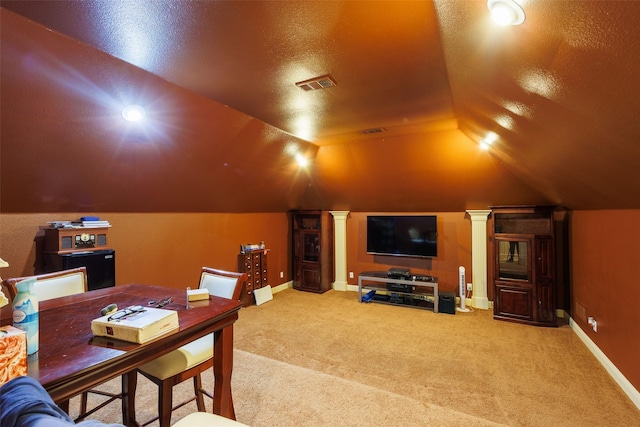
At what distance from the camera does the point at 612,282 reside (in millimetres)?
2793

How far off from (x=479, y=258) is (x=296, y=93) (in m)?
4.01

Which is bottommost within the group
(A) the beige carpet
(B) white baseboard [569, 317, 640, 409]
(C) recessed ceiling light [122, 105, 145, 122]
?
(A) the beige carpet

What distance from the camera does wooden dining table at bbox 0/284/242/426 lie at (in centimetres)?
105

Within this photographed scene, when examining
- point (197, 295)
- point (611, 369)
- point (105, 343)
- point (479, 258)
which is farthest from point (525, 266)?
point (105, 343)

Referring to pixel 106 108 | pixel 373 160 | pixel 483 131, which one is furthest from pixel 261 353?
pixel 483 131

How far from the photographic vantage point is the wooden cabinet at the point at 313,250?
19.1 ft

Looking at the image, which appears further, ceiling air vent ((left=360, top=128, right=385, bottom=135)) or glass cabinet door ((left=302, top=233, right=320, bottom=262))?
glass cabinet door ((left=302, top=233, right=320, bottom=262))

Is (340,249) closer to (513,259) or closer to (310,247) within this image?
(310,247)

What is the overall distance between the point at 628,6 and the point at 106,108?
3.02 m

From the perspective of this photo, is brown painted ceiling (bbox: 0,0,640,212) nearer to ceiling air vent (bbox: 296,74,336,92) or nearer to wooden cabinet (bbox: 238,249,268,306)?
ceiling air vent (bbox: 296,74,336,92)

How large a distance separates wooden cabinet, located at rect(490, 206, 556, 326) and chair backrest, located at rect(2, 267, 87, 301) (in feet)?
15.7

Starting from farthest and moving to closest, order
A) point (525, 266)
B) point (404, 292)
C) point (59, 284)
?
point (404, 292)
point (525, 266)
point (59, 284)

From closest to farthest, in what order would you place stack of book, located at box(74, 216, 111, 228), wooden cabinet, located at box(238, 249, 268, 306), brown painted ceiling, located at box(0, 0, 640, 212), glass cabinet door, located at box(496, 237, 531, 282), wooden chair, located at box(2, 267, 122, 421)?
brown painted ceiling, located at box(0, 0, 640, 212), wooden chair, located at box(2, 267, 122, 421), stack of book, located at box(74, 216, 111, 228), glass cabinet door, located at box(496, 237, 531, 282), wooden cabinet, located at box(238, 249, 268, 306)

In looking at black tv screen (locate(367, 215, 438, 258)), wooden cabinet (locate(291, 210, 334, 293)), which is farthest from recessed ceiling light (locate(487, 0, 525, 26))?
wooden cabinet (locate(291, 210, 334, 293))
